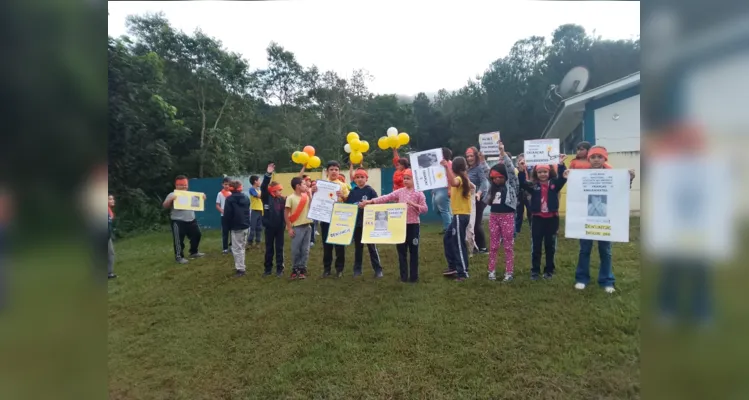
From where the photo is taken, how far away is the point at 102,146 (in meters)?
1.87

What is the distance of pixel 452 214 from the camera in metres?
4.42

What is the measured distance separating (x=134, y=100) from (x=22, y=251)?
51.9 inches

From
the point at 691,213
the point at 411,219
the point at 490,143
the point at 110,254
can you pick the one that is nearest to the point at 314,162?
the point at 411,219

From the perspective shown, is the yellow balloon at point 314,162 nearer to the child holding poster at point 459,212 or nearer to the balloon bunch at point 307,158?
the balloon bunch at point 307,158

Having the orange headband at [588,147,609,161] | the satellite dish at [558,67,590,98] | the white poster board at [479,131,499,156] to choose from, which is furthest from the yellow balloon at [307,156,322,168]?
the satellite dish at [558,67,590,98]

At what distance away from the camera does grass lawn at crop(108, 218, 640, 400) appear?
243 cm

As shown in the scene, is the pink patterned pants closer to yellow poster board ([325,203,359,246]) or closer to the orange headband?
the orange headband

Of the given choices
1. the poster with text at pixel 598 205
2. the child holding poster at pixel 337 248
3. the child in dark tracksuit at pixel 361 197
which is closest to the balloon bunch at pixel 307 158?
the child holding poster at pixel 337 248

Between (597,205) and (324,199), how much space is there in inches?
120

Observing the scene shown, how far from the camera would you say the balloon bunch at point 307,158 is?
4.83 m

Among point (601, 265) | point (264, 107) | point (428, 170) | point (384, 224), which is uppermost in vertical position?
point (264, 107)

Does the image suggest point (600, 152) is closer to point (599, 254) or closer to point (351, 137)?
point (599, 254)

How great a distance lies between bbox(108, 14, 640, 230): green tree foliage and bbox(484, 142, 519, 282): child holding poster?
0.87 m

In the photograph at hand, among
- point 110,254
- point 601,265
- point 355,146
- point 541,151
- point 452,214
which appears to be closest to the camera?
point 601,265
